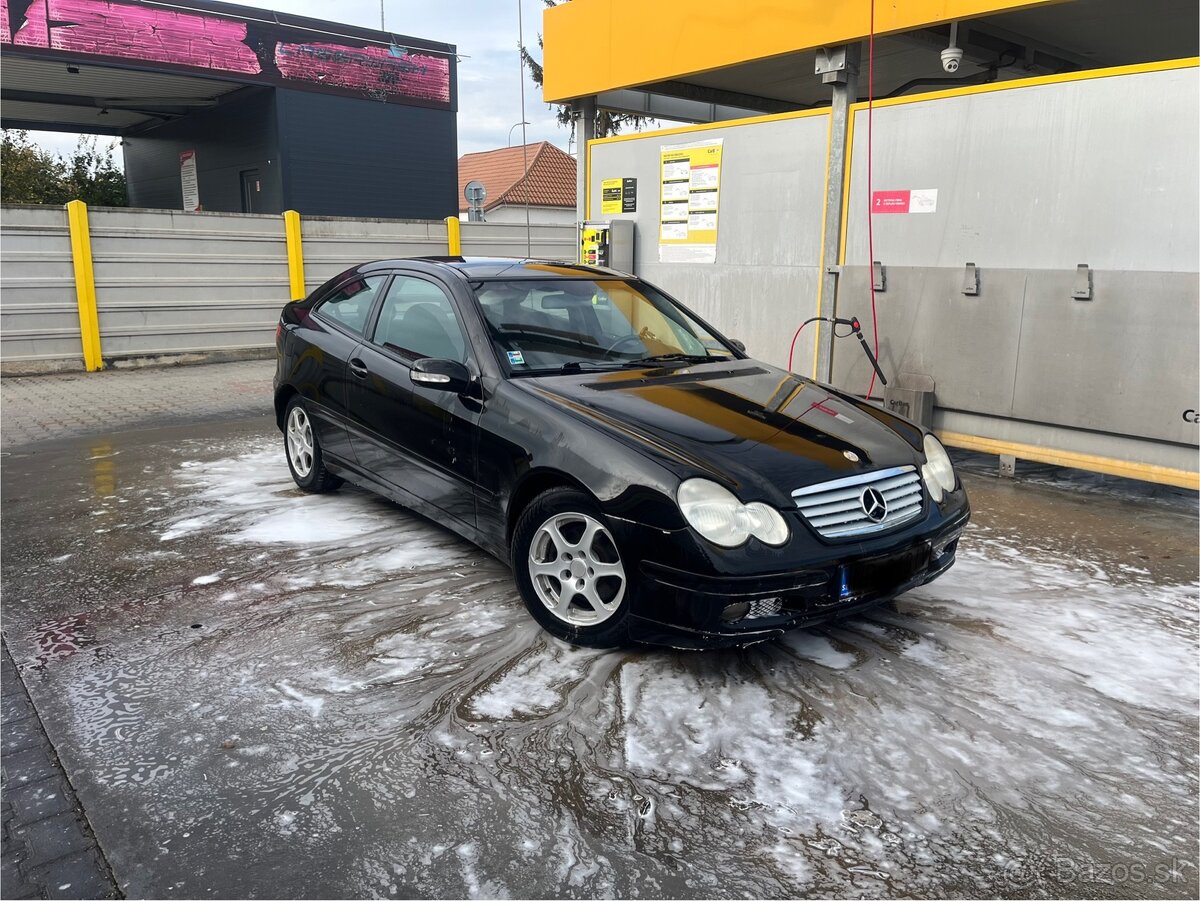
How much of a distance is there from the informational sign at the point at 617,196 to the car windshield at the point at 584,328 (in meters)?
4.50

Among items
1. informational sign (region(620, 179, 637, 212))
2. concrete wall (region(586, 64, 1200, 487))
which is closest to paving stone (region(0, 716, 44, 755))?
concrete wall (region(586, 64, 1200, 487))

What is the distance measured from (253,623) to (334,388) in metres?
1.72

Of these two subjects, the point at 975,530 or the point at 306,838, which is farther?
the point at 975,530

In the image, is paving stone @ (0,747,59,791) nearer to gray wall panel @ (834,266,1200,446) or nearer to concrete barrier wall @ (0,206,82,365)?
gray wall panel @ (834,266,1200,446)

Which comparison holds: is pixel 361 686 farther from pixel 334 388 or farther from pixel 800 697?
pixel 334 388

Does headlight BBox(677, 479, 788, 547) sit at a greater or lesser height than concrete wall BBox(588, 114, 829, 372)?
lesser

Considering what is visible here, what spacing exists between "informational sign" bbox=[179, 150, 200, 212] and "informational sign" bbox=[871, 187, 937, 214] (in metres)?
20.4

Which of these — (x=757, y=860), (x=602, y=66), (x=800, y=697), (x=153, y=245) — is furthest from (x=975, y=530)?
(x=153, y=245)

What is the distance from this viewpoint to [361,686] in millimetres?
3445

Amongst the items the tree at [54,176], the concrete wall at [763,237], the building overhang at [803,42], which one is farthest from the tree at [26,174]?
the concrete wall at [763,237]

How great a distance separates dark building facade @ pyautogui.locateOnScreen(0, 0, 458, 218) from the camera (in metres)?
16.9

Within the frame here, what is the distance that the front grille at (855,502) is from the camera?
3406 mm

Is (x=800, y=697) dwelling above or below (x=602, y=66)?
below

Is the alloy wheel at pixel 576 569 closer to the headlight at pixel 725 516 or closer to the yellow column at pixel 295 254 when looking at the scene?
the headlight at pixel 725 516
